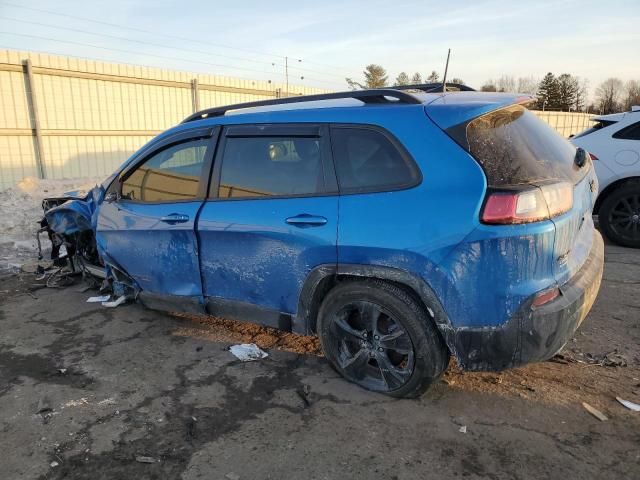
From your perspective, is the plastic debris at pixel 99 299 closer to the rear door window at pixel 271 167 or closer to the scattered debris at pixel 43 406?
the scattered debris at pixel 43 406

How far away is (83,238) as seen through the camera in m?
5.22

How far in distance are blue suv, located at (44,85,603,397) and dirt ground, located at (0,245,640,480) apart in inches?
13.8

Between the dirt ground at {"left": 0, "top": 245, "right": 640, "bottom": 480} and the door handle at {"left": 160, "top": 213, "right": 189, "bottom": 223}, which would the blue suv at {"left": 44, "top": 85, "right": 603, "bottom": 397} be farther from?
the dirt ground at {"left": 0, "top": 245, "right": 640, "bottom": 480}

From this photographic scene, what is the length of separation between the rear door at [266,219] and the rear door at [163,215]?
0.16 m

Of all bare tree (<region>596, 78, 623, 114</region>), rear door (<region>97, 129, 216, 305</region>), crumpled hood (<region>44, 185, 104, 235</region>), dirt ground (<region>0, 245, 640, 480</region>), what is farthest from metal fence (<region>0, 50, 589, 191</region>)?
bare tree (<region>596, 78, 623, 114</region>)

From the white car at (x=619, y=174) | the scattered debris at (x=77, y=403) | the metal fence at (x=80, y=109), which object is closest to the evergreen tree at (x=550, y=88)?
the metal fence at (x=80, y=109)

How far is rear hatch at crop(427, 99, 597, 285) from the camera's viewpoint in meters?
2.47

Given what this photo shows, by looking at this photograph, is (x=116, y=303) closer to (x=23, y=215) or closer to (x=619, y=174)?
(x=23, y=215)

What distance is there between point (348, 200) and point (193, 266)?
1493 millimetres

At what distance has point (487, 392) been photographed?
10.1 feet

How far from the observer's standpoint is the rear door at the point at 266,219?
119 inches

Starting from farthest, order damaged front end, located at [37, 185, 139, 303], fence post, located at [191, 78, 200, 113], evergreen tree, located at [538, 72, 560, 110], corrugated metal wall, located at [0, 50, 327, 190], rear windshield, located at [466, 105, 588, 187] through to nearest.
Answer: evergreen tree, located at [538, 72, 560, 110]
fence post, located at [191, 78, 200, 113]
corrugated metal wall, located at [0, 50, 327, 190]
damaged front end, located at [37, 185, 139, 303]
rear windshield, located at [466, 105, 588, 187]

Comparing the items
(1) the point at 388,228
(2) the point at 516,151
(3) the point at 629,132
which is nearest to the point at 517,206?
(2) the point at 516,151

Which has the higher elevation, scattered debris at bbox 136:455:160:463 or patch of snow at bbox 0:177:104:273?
patch of snow at bbox 0:177:104:273
